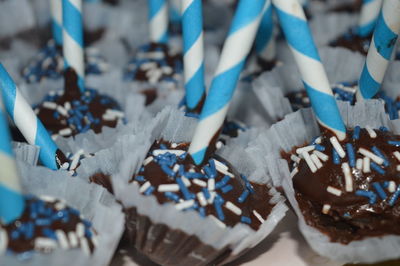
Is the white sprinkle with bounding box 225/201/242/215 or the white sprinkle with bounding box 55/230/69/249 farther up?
the white sprinkle with bounding box 55/230/69/249

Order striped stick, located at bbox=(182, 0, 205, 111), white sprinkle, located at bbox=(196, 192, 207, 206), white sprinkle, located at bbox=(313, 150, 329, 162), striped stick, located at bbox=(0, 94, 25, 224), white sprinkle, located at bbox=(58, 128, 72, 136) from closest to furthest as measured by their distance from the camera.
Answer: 1. striped stick, located at bbox=(0, 94, 25, 224)
2. white sprinkle, located at bbox=(196, 192, 207, 206)
3. white sprinkle, located at bbox=(313, 150, 329, 162)
4. striped stick, located at bbox=(182, 0, 205, 111)
5. white sprinkle, located at bbox=(58, 128, 72, 136)

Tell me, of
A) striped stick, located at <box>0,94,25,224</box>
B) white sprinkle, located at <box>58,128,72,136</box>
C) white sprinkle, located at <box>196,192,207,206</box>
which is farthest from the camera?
white sprinkle, located at <box>58,128,72,136</box>

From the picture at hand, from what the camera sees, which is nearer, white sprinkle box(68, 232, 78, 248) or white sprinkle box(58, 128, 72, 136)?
white sprinkle box(68, 232, 78, 248)

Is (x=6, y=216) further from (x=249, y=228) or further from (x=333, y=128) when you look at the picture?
(x=333, y=128)

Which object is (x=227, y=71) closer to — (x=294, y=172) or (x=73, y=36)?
(x=294, y=172)

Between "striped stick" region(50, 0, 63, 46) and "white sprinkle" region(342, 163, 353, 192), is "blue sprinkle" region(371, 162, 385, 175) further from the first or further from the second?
"striped stick" region(50, 0, 63, 46)

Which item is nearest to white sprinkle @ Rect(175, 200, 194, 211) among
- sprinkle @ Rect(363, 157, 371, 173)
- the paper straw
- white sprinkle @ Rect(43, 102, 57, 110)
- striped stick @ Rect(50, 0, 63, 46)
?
sprinkle @ Rect(363, 157, 371, 173)
